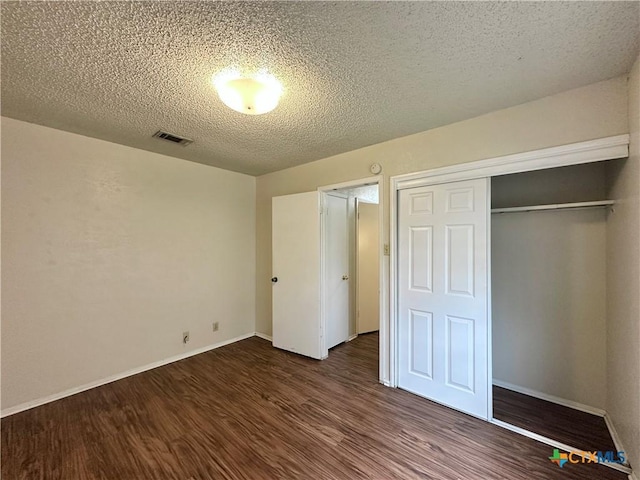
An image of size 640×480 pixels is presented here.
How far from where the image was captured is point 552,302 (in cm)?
236

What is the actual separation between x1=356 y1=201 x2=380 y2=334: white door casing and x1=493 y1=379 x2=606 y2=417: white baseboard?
1.78 metres

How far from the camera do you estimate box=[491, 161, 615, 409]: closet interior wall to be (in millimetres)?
2172

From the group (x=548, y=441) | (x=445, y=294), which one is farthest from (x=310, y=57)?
(x=548, y=441)

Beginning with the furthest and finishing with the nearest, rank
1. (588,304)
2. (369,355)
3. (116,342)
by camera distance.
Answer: (369,355) < (116,342) < (588,304)

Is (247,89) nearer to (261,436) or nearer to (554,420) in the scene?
(261,436)

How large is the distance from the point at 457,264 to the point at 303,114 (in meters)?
1.80

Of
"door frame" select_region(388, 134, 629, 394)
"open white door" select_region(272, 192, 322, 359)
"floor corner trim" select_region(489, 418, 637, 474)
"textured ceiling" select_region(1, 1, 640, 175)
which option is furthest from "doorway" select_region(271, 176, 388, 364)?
"floor corner trim" select_region(489, 418, 637, 474)

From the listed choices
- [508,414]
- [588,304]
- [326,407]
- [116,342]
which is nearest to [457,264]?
[588,304]

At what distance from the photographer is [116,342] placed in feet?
9.23

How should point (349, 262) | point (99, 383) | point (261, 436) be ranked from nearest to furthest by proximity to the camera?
point (261, 436) → point (99, 383) → point (349, 262)

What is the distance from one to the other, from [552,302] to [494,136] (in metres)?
1.55

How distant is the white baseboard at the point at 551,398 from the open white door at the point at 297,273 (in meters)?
1.93

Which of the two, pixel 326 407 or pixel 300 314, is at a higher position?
pixel 300 314

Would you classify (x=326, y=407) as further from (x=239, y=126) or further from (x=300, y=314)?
(x=239, y=126)
